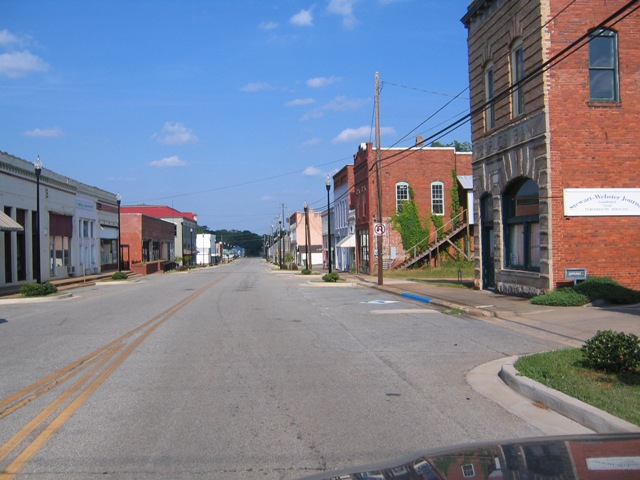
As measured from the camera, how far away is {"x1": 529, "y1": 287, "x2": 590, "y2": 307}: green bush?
16.5 metres

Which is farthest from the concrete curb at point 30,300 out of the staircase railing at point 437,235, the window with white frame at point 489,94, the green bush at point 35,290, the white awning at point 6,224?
the staircase railing at point 437,235

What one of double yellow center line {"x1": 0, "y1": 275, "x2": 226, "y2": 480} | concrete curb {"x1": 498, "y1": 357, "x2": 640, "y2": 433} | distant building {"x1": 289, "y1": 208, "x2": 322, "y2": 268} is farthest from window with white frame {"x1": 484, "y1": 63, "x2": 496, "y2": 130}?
distant building {"x1": 289, "y1": 208, "x2": 322, "y2": 268}

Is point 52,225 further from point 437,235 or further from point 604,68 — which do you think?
point 604,68

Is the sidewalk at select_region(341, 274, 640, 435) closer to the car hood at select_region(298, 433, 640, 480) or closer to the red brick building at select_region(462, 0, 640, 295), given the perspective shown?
the red brick building at select_region(462, 0, 640, 295)

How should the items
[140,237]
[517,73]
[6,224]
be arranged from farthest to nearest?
[140,237]
[6,224]
[517,73]

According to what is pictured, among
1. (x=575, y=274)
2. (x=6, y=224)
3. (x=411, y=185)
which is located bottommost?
(x=575, y=274)

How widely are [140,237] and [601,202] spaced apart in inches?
→ 2422

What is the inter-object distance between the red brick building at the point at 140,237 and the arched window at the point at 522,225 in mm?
54924

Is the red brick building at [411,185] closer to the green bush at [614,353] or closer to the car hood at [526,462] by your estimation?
the green bush at [614,353]

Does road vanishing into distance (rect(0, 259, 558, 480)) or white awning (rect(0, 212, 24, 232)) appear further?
white awning (rect(0, 212, 24, 232))

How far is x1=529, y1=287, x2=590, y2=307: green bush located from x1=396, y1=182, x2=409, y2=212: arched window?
27124mm

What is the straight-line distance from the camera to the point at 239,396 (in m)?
7.88

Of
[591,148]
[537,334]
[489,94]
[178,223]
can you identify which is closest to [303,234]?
[178,223]

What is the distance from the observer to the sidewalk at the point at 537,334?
6359 mm
